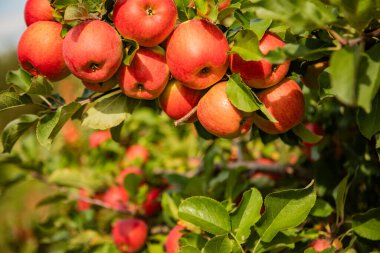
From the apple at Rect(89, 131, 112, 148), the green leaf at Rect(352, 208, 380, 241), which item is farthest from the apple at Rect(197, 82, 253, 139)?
the apple at Rect(89, 131, 112, 148)

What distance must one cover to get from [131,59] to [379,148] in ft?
1.82

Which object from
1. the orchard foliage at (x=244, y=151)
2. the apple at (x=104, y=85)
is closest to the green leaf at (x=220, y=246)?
the orchard foliage at (x=244, y=151)

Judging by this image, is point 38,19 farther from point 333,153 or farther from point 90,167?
point 90,167

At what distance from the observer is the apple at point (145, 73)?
0.92 meters

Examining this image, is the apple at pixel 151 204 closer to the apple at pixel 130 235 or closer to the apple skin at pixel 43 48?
the apple at pixel 130 235

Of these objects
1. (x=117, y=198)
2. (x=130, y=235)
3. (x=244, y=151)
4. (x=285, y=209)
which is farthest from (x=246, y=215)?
(x=244, y=151)

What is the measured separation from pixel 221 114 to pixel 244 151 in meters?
1.35

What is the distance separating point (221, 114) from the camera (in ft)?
2.95

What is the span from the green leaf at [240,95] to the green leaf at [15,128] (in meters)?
0.48

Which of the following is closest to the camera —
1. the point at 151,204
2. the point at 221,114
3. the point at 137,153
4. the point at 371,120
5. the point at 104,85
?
the point at 371,120

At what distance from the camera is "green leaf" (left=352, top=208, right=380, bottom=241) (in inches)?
37.4

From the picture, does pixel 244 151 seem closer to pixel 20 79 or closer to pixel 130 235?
pixel 130 235

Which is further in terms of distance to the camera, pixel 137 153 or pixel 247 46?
pixel 137 153

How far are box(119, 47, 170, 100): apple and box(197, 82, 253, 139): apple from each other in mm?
108
